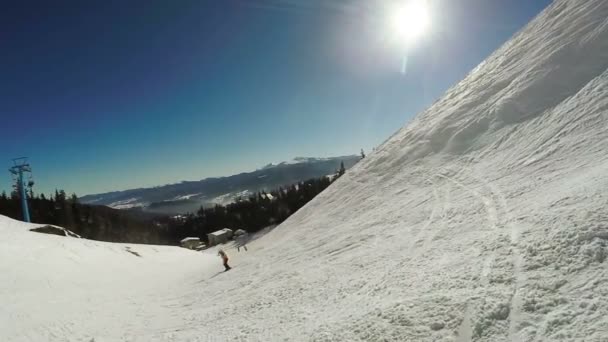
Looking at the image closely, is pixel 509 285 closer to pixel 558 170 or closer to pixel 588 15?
pixel 558 170

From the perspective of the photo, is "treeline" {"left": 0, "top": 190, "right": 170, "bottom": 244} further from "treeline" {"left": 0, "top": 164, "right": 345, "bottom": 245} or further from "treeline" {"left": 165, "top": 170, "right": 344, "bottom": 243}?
"treeline" {"left": 165, "top": 170, "right": 344, "bottom": 243}

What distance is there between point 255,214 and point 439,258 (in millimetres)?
99890

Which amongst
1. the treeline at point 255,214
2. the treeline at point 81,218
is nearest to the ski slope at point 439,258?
the treeline at point 255,214

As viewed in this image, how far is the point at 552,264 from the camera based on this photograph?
4793 mm

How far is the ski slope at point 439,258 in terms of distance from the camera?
464cm

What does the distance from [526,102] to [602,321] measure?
55.7 feet

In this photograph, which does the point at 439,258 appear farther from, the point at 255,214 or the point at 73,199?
the point at 73,199

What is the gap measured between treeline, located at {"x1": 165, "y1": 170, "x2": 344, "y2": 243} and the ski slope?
71.2m

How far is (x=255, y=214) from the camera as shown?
104 metres

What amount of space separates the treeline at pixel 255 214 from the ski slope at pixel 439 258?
7117 cm

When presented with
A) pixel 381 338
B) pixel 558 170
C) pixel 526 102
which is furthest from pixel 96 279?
pixel 526 102

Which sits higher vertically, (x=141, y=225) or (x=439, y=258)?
(x=439, y=258)

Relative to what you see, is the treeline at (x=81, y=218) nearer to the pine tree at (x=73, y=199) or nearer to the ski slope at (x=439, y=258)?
the pine tree at (x=73, y=199)

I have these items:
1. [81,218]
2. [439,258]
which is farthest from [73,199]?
[439,258]
